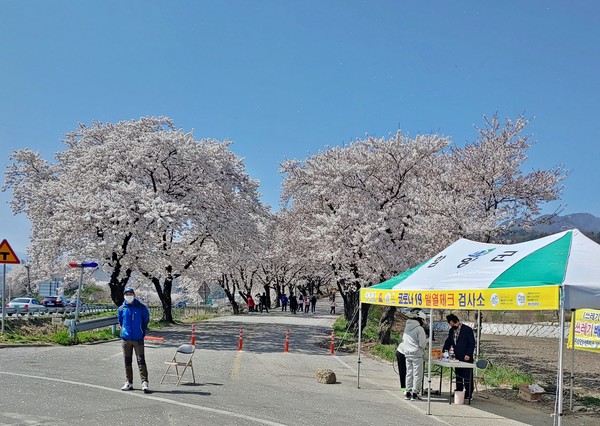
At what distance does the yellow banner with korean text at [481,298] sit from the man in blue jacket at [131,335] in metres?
5.06

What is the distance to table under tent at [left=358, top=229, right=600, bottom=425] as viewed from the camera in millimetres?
7898

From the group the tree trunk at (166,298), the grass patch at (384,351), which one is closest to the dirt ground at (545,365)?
the grass patch at (384,351)

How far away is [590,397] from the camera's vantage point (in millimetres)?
12750

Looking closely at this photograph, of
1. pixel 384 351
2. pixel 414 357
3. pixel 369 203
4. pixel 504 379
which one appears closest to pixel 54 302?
pixel 369 203

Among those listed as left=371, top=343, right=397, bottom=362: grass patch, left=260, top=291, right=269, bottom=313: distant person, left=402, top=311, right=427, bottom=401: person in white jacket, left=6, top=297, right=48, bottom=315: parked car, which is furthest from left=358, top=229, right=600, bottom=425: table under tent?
left=260, top=291, right=269, bottom=313: distant person

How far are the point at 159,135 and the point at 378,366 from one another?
1481 cm

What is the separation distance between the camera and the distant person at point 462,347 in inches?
464

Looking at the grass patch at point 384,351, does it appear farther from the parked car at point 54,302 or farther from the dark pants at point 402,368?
the parked car at point 54,302

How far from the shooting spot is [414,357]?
11734 mm

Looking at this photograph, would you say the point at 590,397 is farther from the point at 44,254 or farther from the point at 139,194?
the point at 44,254

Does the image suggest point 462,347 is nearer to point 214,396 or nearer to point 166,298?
point 214,396

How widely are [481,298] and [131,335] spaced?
6.24 metres

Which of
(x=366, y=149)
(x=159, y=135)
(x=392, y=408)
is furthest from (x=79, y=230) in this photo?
(x=392, y=408)

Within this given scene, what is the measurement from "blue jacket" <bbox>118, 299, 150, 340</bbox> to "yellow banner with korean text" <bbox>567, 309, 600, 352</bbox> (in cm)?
1073
